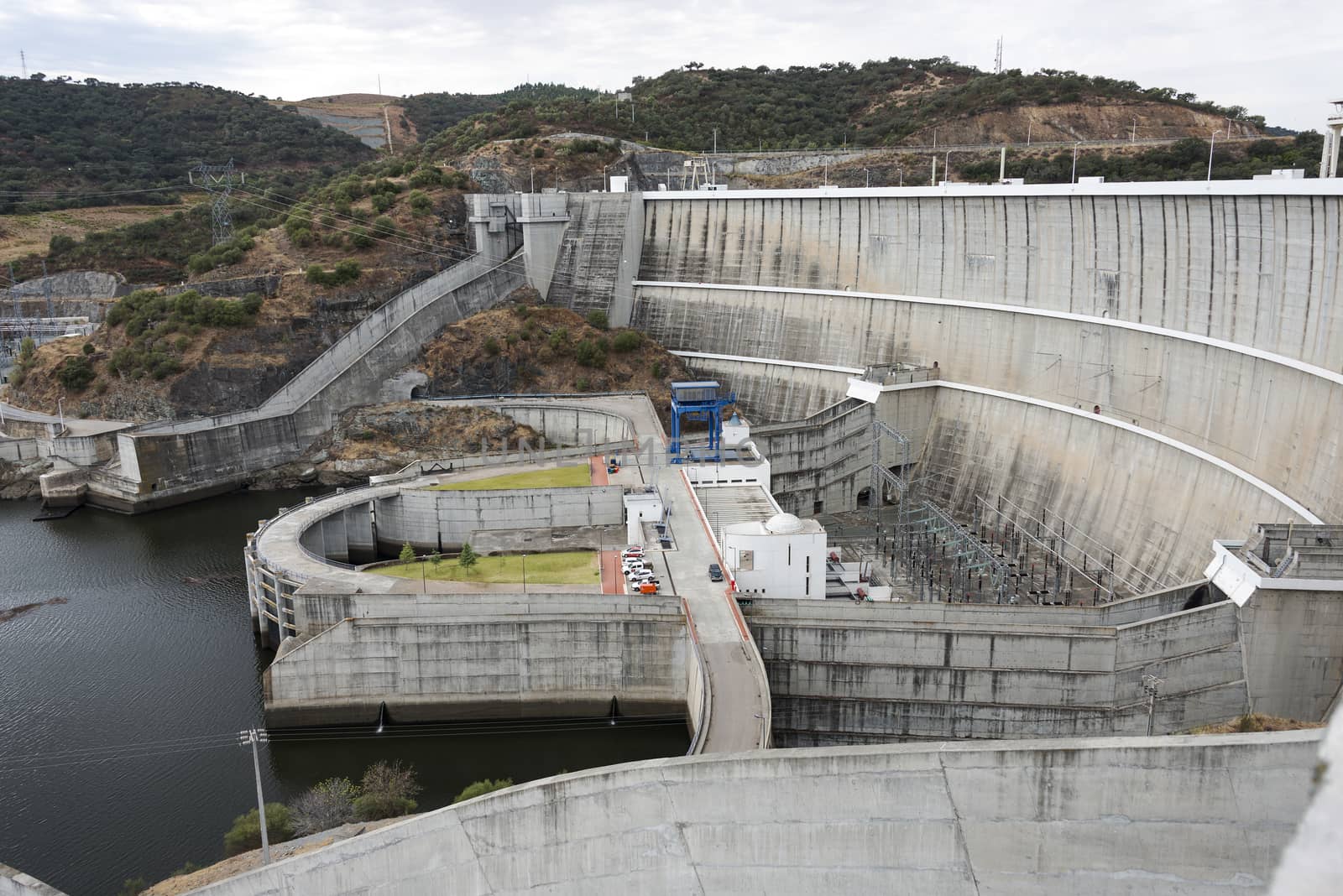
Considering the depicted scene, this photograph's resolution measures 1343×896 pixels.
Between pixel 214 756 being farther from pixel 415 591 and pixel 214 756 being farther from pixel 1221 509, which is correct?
pixel 1221 509

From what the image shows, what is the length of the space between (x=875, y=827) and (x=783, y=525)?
1630cm

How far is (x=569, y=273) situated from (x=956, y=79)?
53.2 metres

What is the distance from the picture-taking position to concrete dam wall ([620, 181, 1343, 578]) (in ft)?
104

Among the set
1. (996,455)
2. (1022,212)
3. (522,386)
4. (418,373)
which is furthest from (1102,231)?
(418,373)

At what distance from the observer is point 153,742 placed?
96.6 feet

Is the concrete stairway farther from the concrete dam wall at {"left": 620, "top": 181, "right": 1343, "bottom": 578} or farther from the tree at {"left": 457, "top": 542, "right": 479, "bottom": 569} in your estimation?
the tree at {"left": 457, "top": 542, "right": 479, "bottom": 569}

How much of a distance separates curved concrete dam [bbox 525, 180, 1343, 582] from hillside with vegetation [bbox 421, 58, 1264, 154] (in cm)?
2698

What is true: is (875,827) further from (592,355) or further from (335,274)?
(335,274)

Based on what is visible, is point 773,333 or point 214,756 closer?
point 214,756

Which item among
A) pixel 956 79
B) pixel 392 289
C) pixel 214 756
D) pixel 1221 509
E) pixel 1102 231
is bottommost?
pixel 214 756

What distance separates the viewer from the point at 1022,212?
148 feet

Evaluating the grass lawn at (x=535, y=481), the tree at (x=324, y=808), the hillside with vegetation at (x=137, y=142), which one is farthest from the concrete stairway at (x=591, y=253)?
the hillside with vegetation at (x=137, y=142)

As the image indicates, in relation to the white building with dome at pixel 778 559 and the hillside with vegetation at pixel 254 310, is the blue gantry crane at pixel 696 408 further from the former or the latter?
the hillside with vegetation at pixel 254 310

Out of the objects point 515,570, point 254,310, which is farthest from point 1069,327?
point 254,310
